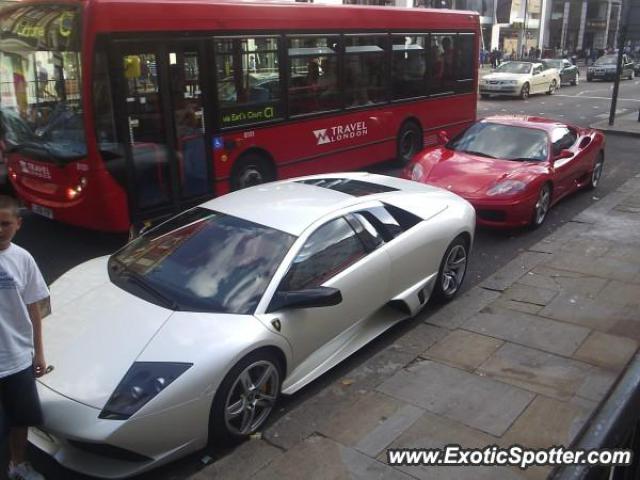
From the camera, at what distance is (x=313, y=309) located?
412 centimetres

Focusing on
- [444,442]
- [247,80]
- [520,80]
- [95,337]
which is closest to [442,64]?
[247,80]

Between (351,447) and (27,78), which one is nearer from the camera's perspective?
(351,447)

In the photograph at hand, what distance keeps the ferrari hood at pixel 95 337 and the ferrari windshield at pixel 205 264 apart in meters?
0.15

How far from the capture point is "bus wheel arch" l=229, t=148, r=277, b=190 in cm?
848

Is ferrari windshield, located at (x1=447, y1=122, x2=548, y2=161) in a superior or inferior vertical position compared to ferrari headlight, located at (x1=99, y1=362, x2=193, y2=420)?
superior

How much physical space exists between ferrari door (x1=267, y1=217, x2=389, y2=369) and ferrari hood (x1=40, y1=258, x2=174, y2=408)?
2.67 feet

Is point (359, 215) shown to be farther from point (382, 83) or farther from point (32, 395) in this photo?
point (382, 83)

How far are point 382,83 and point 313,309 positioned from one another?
24.8 ft

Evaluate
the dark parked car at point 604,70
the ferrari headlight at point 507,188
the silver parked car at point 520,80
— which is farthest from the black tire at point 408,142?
the dark parked car at point 604,70

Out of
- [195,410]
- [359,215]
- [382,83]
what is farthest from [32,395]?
[382,83]

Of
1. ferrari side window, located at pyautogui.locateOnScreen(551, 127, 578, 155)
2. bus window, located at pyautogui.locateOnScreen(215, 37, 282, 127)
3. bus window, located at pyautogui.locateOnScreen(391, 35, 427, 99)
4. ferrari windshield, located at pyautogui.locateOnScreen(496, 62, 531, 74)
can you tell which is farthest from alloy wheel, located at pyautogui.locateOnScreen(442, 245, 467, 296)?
ferrari windshield, located at pyautogui.locateOnScreen(496, 62, 531, 74)

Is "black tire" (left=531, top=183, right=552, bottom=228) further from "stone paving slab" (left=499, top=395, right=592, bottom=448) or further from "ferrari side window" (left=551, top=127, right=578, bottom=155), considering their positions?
"stone paving slab" (left=499, top=395, right=592, bottom=448)

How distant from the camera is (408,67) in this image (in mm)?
11375

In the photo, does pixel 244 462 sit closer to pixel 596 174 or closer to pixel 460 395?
pixel 460 395
